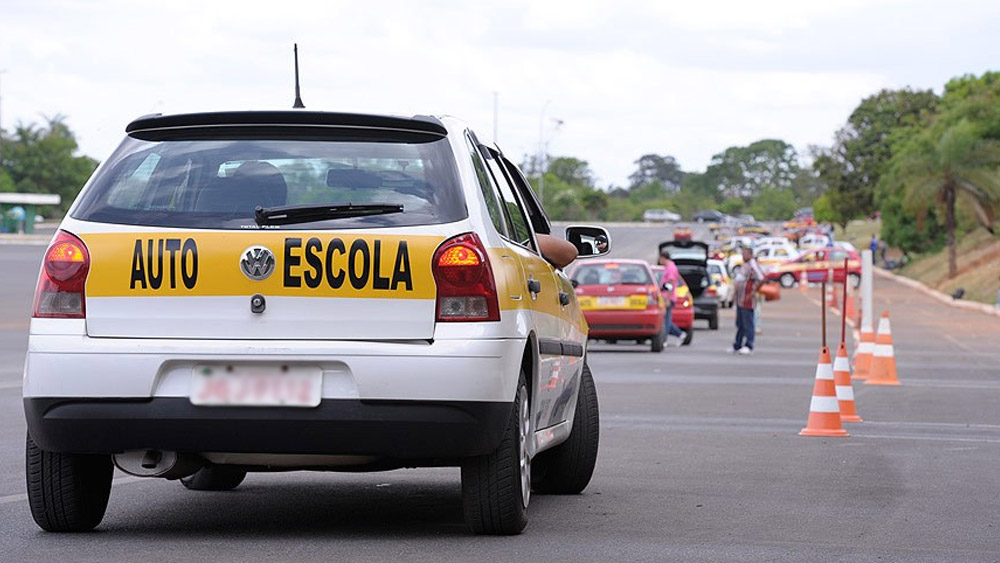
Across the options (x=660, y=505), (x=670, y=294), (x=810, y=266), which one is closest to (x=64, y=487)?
(x=660, y=505)

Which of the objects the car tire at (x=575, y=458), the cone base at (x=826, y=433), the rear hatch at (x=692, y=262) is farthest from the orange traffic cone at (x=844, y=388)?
the rear hatch at (x=692, y=262)

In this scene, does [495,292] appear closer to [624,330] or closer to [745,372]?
[745,372]

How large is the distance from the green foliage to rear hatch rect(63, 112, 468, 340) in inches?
5223

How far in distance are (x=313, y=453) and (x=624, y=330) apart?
67.6ft

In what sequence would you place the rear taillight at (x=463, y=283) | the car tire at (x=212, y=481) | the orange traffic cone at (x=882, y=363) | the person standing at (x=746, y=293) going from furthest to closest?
1. the person standing at (x=746, y=293)
2. the orange traffic cone at (x=882, y=363)
3. the car tire at (x=212, y=481)
4. the rear taillight at (x=463, y=283)

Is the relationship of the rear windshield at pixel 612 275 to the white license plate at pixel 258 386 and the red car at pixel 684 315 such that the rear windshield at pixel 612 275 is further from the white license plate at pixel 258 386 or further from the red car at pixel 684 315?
the white license plate at pixel 258 386

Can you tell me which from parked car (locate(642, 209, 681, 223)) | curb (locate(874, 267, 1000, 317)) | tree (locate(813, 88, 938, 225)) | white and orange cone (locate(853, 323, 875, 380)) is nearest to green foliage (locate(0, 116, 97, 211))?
parked car (locate(642, 209, 681, 223))

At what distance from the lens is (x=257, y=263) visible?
663 centimetres

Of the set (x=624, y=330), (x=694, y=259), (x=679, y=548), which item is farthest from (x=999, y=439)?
(x=694, y=259)

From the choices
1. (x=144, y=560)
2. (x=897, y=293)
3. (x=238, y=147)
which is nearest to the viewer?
(x=144, y=560)

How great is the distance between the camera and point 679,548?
7.13 m

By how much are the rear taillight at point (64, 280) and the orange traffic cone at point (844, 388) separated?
9.17 meters

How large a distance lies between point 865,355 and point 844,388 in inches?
283

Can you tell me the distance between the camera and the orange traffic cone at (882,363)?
19781mm
